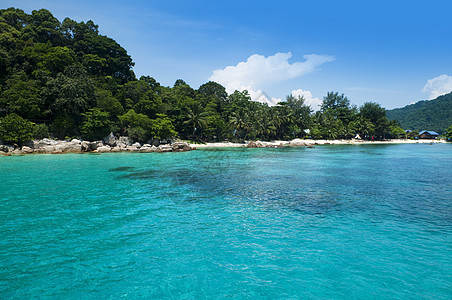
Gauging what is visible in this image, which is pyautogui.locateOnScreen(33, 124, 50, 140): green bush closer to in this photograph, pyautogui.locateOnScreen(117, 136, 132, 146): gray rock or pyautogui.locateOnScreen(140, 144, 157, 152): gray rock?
pyautogui.locateOnScreen(117, 136, 132, 146): gray rock

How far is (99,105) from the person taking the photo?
5766 centimetres

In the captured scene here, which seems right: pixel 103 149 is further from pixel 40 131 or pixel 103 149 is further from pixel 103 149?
pixel 40 131

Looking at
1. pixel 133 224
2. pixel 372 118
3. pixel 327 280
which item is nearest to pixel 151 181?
pixel 133 224

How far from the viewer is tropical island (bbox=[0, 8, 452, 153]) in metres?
49.3

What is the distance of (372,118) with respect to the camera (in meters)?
109

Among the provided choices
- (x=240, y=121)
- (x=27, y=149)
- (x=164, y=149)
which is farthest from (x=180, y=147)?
(x=27, y=149)

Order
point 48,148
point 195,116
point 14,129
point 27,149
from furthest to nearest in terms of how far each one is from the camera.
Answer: point 195,116 → point 48,148 → point 27,149 → point 14,129

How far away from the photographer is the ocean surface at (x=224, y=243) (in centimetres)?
650

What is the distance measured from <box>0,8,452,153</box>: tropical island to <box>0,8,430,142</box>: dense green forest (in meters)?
0.20

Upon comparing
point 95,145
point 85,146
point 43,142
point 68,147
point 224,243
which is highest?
point 43,142

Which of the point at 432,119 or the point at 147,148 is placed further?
the point at 432,119

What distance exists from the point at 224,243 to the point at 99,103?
2352 inches

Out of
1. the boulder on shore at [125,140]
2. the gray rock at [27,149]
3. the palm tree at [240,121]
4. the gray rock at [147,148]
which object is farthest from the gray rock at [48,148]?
the palm tree at [240,121]

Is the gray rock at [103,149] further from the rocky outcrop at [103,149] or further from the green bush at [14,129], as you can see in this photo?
the green bush at [14,129]
